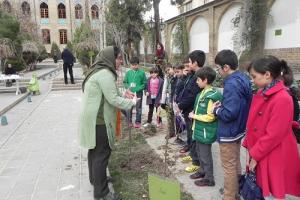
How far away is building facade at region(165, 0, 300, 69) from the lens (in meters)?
12.3

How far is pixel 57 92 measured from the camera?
1593 cm

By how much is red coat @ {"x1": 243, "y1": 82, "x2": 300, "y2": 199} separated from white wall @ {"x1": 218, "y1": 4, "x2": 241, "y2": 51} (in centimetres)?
1411

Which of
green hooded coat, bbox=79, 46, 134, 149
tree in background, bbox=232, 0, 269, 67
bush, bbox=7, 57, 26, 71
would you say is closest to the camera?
green hooded coat, bbox=79, 46, 134, 149

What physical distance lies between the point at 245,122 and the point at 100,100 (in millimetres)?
1596

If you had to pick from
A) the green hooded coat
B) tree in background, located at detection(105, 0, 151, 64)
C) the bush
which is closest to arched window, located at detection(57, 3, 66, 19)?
tree in background, located at detection(105, 0, 151, 64)

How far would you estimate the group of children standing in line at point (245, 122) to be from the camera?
108 inches

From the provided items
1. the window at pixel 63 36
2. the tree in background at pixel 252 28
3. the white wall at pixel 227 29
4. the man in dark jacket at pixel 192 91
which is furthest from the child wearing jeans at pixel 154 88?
the window at pixel 63 36

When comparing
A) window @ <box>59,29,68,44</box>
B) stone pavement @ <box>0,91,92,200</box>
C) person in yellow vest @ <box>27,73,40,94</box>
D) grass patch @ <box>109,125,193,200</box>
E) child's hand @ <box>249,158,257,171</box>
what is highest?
window @ <box>59,29,68,44</box>

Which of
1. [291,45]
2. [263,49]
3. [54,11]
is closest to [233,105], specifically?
[291,45]

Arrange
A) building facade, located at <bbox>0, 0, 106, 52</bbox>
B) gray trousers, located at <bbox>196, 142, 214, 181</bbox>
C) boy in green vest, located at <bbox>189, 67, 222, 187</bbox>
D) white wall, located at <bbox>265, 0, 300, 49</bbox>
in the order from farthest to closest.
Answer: building facade, located at <bbox>0, 0, 106, 52</bbox> < white wall, located at <bbox>265, 0, 300, 49</bbox> < gray trousers, located at <bbox>196, 142, 214, 181</bbox> < boy in green vest, located at <bbox>189, 67, 222, 187</bbox>

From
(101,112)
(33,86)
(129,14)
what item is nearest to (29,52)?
(129,14)

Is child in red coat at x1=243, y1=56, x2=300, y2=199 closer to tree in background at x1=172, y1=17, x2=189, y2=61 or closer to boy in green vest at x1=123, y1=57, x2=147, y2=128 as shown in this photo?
boy in green vest at x1=123, y1=57, x2=147, y2=128

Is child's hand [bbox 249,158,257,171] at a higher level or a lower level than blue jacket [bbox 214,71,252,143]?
lower

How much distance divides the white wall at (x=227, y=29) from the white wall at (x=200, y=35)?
5.47 feet
